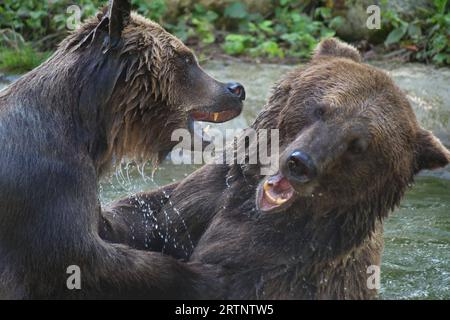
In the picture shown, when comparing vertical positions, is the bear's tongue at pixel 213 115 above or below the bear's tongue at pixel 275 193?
above

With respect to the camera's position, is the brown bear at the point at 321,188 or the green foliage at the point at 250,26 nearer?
the brown bear at the point at 321,188

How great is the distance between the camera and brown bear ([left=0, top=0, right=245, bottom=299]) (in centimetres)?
493

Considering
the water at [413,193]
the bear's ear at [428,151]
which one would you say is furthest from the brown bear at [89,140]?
the bear's ear at [428,151]

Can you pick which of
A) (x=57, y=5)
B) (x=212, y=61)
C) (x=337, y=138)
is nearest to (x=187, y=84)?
(x=337, y=138)

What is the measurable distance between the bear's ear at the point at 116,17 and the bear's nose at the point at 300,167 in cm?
131

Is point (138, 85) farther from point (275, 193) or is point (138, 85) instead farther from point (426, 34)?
point (426, 34)

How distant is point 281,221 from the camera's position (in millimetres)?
5262

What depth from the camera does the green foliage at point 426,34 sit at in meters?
11.8

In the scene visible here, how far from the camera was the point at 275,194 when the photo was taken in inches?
203

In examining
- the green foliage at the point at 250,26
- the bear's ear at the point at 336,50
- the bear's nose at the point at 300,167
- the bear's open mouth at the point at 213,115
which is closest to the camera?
the bear's nose at the point at 300,167

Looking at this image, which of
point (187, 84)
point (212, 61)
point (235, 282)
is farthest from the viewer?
point (212, 61)

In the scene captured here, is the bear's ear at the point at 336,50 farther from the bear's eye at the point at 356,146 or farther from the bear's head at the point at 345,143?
the bear's eye at the point at 356,146
